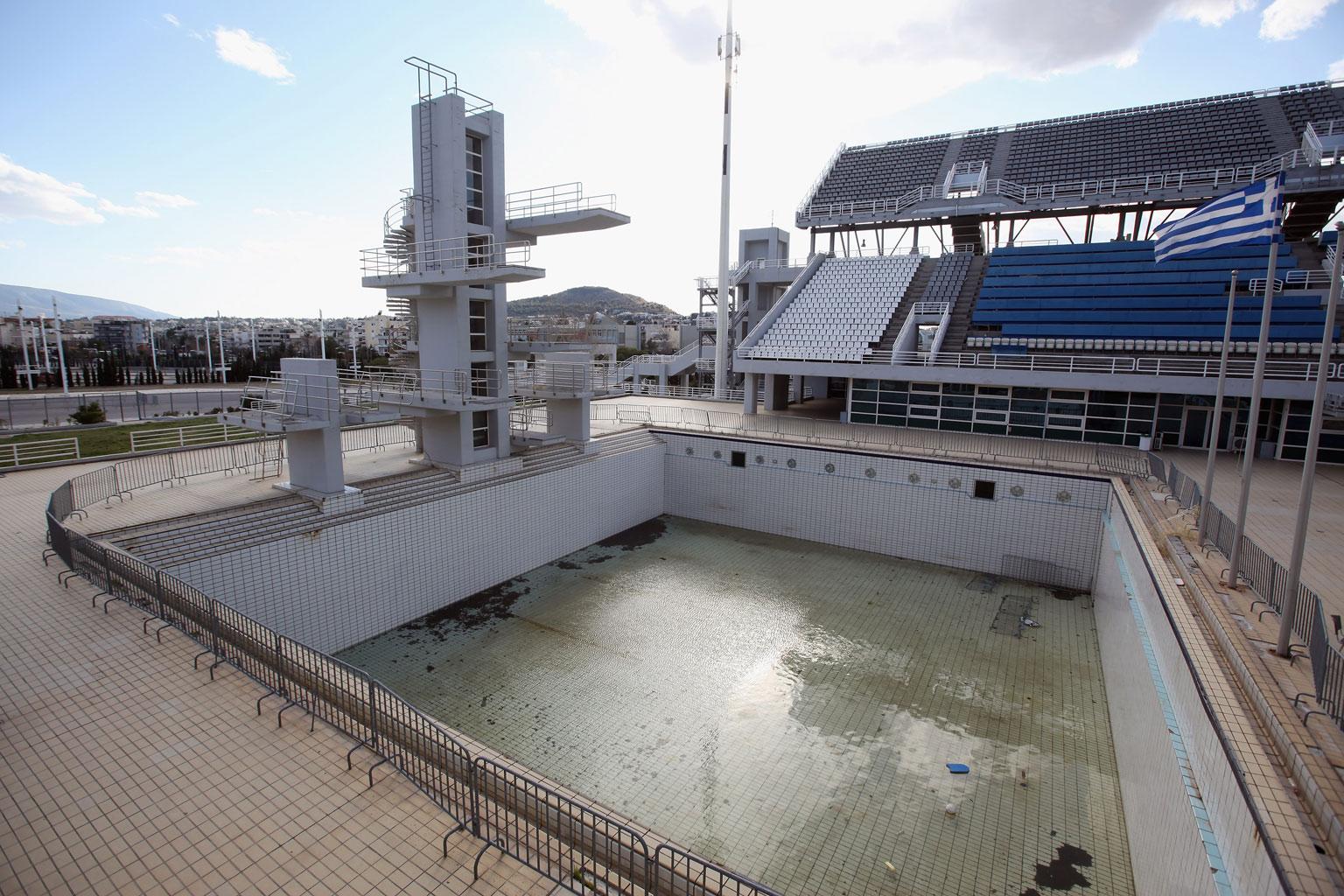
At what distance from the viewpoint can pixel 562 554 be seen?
15758mm

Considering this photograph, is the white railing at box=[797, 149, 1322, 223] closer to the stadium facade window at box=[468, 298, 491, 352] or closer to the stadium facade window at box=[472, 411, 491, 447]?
the stadium facade window at box=[468, 298, 491, 352]

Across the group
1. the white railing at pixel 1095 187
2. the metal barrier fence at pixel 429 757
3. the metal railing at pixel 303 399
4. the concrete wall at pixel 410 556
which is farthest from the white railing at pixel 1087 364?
the metal barrier fence at pixel 429 757

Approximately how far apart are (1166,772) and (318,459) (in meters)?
12.3

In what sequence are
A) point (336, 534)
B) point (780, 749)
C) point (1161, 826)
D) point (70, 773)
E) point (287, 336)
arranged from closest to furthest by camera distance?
point (70, 773) → point (1161, 826) → point (780, 749) → point (336, 534) → point (287, 336)

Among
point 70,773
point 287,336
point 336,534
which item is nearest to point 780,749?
point 70,773

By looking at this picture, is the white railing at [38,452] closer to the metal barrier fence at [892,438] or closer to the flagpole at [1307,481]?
the metal barrier fence at [892,438]

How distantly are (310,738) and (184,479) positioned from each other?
9724 millimetres

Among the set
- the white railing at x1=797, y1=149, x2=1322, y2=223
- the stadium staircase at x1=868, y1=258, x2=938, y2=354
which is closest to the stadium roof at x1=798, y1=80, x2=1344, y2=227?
the white railing at x1=797, y1=149, x2=1322, y2=223

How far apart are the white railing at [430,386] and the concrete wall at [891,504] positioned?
6194mm

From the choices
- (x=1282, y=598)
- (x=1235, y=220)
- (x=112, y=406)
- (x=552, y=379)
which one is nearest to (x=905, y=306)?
(x=552, y=379)

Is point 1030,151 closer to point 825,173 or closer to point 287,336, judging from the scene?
point 825,173

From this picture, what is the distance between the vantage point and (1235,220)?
7324mm

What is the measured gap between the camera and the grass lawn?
16.8 m

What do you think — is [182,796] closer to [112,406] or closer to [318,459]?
[318,459]
